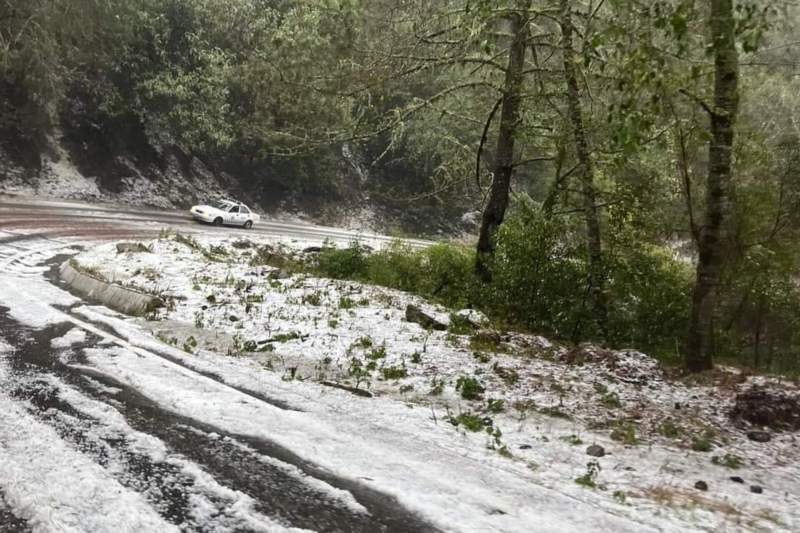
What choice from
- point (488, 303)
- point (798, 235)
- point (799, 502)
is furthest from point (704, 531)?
point (798, 235)

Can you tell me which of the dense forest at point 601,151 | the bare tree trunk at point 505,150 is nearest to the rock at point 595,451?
the dense forest at point 601,151

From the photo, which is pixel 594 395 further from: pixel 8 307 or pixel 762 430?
pixel 8 307

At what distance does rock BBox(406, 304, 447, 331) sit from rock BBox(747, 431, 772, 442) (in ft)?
15.9

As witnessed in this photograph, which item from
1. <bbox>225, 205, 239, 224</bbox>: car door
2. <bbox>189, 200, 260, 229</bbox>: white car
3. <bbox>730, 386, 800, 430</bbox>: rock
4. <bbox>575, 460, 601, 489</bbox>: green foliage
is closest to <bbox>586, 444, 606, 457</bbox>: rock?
<bbox>575, 460, 601, 489</bbox>: green foliage

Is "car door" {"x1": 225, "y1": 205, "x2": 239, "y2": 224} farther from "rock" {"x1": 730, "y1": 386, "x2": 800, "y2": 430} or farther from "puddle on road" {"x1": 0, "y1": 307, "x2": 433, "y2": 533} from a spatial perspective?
"rock" {"x1": 730, "y1": 386, "x2": 800, "y2": 430}

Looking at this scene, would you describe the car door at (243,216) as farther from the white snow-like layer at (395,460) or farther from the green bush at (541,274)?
the white snow-like layer at (395,460)

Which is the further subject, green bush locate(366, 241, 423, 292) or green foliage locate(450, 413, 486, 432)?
green bush locate(366, 241, 423, 292)

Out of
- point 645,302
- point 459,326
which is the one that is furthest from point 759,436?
point 645,302

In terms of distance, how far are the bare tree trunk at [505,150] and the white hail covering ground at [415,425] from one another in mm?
3820

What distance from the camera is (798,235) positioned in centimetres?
1356

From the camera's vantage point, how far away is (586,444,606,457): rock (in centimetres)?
518

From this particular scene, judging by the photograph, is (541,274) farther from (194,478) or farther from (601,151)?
(194,478)

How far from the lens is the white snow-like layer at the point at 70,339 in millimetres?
6776

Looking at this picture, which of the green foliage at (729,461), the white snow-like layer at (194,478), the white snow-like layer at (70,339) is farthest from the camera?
the white snow-like layer at (70,339)
